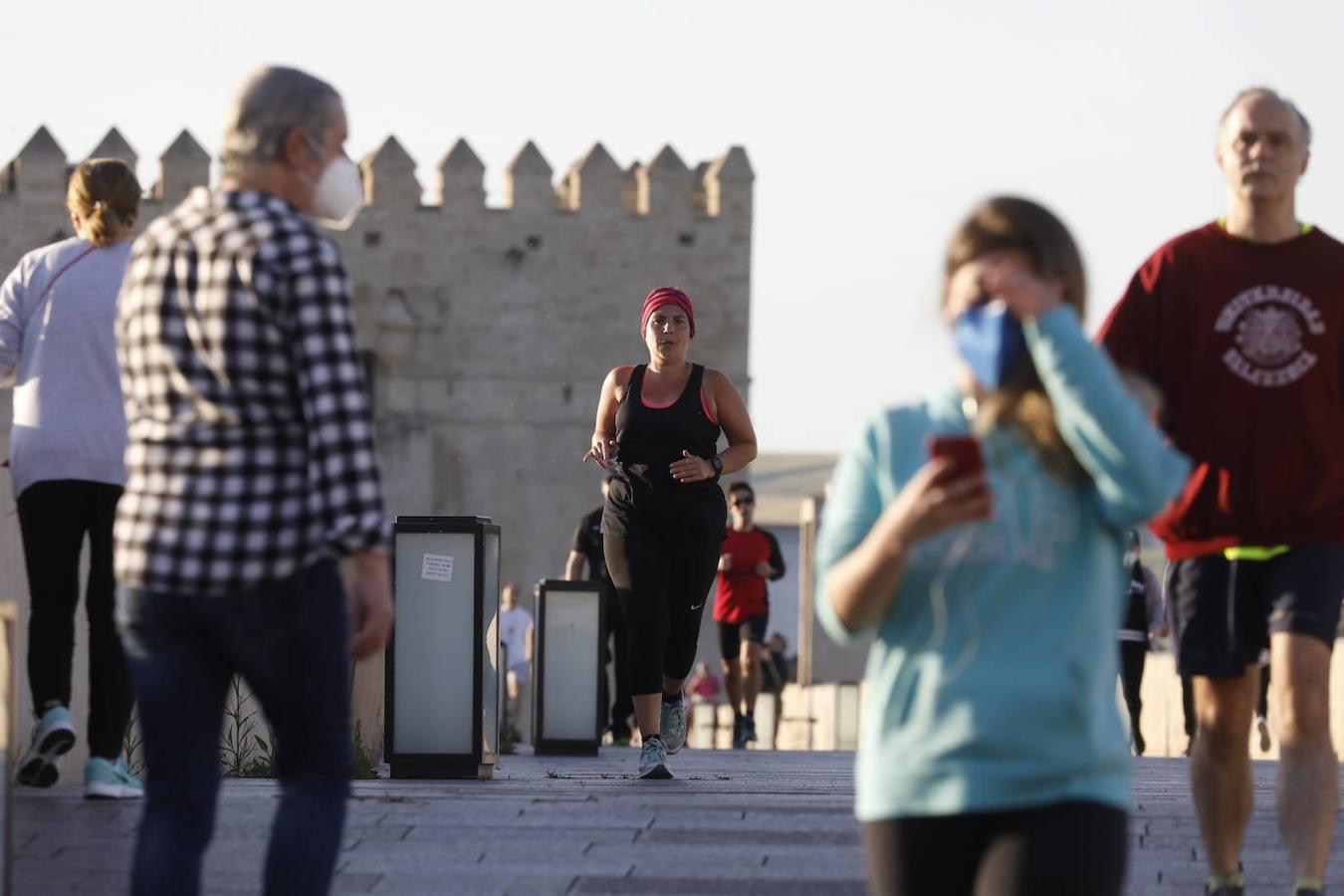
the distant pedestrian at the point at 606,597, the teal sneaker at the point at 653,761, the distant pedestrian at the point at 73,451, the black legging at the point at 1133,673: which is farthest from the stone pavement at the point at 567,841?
the distant pedestrian at the point at 606,597

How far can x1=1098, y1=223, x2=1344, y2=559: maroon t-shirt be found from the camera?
514 centimetres

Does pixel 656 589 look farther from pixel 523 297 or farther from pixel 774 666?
pixel 523 297

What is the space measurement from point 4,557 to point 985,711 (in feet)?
17.7

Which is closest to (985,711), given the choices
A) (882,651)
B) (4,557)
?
(882,651)

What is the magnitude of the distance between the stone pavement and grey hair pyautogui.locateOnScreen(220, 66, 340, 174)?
2.15 meters

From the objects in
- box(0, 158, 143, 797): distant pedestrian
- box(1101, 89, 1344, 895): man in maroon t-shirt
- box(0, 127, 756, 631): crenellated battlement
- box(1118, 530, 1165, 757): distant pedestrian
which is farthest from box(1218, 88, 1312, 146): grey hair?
box(0, 127, 756, 631): crenellated battlement

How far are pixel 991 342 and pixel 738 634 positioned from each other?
37.4 ft

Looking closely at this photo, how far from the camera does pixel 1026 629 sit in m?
3.15

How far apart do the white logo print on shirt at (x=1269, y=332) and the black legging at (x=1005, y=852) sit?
2170 mm

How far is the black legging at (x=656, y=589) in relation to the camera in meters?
8.61

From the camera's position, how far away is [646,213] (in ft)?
163

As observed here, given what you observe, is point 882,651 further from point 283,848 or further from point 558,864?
point 558,864

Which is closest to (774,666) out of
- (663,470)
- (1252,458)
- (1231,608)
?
(663,470)

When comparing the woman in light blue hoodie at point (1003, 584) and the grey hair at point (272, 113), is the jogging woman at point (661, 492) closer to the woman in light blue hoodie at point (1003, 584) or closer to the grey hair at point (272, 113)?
the grey hair at point (272, 113)
